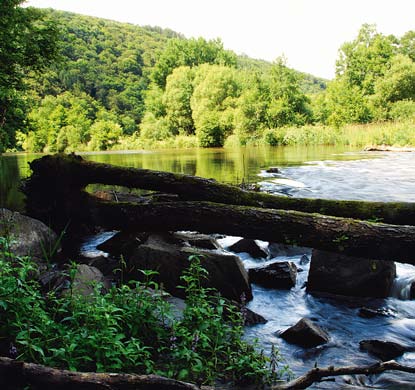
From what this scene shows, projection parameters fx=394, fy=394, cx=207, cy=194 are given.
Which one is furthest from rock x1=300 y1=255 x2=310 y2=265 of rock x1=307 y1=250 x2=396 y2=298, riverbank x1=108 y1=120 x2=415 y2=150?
riverbank x1=108 y1=120 x2=415 y2=150

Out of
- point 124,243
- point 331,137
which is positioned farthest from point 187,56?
point 124,243

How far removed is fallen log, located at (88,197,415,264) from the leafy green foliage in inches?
65.1

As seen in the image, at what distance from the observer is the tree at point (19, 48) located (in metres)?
15.7

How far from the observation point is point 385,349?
3.94 m

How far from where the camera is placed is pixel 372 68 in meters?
66.7

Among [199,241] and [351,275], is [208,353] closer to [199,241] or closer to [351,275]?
[351,275]

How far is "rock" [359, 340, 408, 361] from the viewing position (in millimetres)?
3896

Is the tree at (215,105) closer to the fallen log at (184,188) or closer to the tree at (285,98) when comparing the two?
the tree at (285,98)

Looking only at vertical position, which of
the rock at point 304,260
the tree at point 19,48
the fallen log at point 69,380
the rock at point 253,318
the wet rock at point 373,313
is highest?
the tree at point 19,48

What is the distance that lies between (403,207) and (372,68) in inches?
2739

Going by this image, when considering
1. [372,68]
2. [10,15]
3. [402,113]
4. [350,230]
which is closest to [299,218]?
[350,230]

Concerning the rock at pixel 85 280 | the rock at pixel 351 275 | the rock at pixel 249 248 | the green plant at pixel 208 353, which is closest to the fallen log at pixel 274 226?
the rock at pixel 351 275

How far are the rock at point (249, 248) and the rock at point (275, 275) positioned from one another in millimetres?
1146

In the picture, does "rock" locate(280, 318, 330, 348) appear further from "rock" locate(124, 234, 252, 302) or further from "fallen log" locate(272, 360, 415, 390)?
"fallen log" locate(272, 360, 415, 390)
